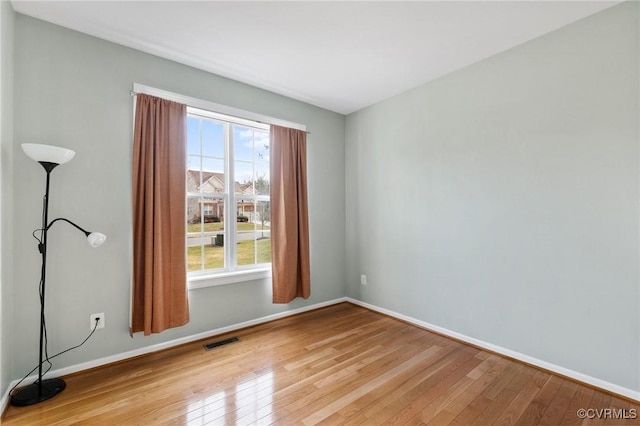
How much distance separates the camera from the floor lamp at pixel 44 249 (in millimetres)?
1850

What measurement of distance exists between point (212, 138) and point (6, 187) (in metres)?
1.63

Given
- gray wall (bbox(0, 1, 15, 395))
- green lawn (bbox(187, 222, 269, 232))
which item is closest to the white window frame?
green lawn (bbox(187, 222, 269, 232))

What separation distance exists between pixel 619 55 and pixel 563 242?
54.4 inches

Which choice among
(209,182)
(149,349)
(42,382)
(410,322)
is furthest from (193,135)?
(410,322)

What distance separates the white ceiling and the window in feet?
2.04

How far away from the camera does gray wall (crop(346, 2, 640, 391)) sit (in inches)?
79.8

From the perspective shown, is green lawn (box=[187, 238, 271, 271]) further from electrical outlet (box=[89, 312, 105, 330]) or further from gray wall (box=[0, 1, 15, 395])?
gray wall (box=[0, 1, 15, 395])

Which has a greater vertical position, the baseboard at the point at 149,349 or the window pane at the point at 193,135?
the window pane at the point at 193,135

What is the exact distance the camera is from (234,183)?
10.6 feet

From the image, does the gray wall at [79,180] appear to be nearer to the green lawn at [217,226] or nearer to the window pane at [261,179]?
the green lawn at [217,226]

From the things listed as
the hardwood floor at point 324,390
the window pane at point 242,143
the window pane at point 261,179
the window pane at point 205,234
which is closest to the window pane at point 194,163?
the window pane at point 205,234

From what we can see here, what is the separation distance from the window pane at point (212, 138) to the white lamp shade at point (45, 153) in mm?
1243

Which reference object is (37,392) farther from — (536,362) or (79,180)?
(536,362)

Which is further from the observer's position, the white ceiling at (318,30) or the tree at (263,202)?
the tree at (263,202)
